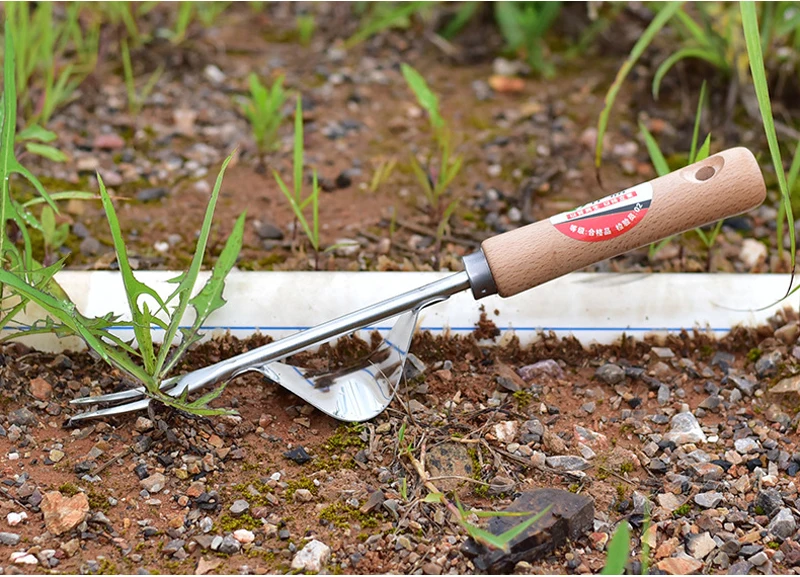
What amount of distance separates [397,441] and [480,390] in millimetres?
217

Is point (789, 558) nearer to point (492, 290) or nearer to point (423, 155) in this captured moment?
point (492, 290)

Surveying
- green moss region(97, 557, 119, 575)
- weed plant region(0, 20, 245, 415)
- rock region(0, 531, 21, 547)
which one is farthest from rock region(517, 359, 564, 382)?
rock region(0, 531, 21, 547)

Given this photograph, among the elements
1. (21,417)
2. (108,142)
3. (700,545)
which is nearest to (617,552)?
(700,545)

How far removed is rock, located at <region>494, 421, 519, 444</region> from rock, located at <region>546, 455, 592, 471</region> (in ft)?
0.25

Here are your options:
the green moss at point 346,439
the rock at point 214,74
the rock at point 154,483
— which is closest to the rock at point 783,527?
the green moss at point 346,439

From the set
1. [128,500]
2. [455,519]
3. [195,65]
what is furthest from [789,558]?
[195,65]

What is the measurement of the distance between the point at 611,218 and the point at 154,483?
33.5 inches

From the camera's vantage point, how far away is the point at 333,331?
5.24 ft

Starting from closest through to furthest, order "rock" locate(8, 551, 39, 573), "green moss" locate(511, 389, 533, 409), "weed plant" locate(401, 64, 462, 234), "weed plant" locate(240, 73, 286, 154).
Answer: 1. "rock" locate(8, 551, 39, 573)
2. "green moss" locate(511, 389, 533, 409)
3. "weed plant" locate(401, 64, 462, 234)
4. "weed plant" locate(240, 73, 286, 154)

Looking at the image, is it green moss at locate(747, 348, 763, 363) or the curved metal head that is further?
green moss at locate(747, 348, 763, 363)

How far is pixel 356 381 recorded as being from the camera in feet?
5.56

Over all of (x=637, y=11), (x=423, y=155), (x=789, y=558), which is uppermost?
(x=637, y=11)

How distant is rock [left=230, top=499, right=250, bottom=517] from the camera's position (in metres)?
1.46

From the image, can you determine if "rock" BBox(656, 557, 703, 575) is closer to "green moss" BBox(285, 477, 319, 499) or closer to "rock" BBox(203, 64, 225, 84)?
"green moss" BBox(285, 477, 319, 499)
